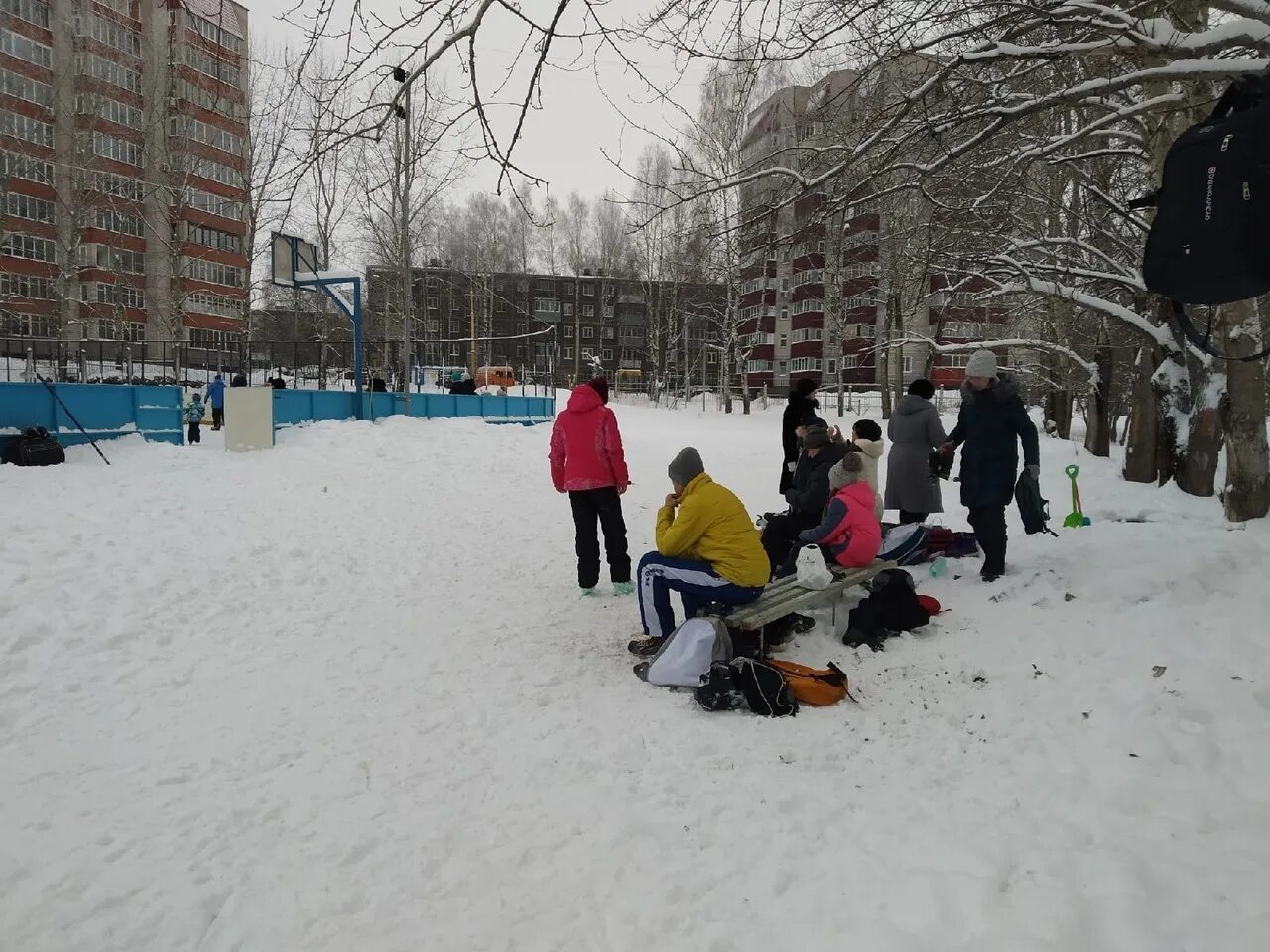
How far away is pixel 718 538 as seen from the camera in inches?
179

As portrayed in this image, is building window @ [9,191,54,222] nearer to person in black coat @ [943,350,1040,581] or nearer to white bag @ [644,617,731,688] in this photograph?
white bag @ [644,617,731,688]

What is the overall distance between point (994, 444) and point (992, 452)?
0.07 m

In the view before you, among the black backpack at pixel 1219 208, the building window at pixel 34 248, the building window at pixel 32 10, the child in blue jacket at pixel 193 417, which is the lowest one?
the child in blue jacket at pixel 193 417

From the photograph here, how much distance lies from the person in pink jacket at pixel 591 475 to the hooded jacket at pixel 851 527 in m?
1.71

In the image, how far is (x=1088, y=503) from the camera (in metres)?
8.45

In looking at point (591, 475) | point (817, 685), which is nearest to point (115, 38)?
point (591, 475)

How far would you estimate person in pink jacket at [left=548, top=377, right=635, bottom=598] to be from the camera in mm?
6152

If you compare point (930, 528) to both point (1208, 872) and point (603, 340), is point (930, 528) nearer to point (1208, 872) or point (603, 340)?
point (1208, 872)

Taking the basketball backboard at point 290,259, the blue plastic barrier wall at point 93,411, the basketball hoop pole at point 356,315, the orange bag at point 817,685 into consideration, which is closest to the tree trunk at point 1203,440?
the orange bag at point 817,685

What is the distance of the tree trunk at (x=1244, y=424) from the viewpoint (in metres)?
6.65

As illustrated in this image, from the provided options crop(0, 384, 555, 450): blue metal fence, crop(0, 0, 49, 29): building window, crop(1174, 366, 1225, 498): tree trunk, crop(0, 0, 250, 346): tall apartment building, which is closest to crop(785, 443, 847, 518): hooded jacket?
crop(1174, 366, 1225, 498): tree trunk

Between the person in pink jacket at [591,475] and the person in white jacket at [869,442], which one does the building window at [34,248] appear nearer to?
the person in pink jacket at [591,475]

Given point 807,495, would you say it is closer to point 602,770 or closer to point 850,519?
point 850,519

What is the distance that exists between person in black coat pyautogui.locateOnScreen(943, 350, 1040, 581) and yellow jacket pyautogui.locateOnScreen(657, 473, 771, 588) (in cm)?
213
